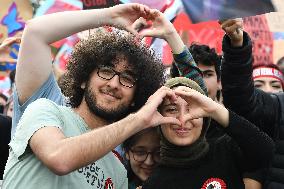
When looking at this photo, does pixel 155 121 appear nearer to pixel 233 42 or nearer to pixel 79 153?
pixel 79 153

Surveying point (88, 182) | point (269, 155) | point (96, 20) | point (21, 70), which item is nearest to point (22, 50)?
point (21, 70)

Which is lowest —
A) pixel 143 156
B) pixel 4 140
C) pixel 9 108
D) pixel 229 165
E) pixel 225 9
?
pixel 9 108

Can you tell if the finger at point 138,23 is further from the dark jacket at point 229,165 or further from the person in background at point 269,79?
the person in background at point 269,79

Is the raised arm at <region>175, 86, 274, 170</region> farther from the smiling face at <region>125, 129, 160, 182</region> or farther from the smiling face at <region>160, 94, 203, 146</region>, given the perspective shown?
the smiling face at <region>125, 129, 160, 182</region>

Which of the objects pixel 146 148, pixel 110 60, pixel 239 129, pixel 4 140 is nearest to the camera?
pixel 239 129

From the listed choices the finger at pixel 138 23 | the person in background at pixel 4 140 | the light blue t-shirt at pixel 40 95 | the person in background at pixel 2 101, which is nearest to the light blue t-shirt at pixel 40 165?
the light blue t-shirt at pixel 40 95

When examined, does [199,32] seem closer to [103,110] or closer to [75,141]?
[103,110]

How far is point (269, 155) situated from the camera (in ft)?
8.67

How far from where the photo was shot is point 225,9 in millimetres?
2766

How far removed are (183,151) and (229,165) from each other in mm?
245

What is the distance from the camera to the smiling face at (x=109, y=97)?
104 inches

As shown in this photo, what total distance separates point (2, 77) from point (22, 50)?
161 inches

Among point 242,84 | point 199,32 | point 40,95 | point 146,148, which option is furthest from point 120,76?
point 199,32

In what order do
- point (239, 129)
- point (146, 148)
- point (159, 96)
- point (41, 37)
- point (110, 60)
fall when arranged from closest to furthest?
point (159, 96)
point (239, 129)
point (41, 37)
point (110, 60)
point (146, 148)
